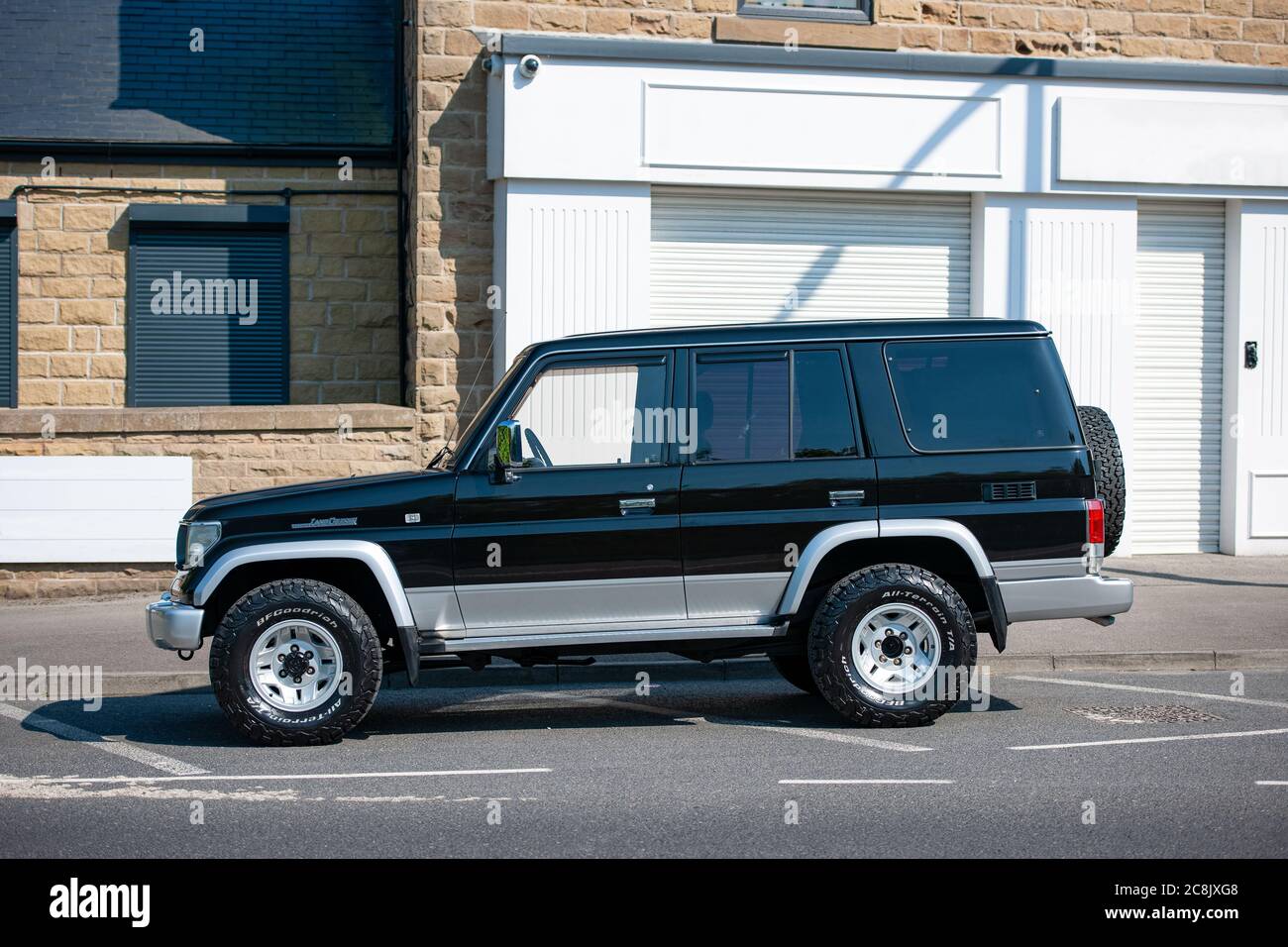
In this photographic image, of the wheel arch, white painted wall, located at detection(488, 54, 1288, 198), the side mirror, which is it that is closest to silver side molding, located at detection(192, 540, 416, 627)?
the wheel arch

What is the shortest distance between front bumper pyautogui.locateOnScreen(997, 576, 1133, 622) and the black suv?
0.01 metres

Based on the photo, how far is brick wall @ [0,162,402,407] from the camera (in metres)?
14.0

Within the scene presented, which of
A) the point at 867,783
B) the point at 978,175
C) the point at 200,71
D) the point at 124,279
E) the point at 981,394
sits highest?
the point at 200,71

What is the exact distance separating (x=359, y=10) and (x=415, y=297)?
3.96 metres

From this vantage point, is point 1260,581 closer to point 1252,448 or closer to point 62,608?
point 1252,448

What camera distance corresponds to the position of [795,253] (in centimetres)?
1391

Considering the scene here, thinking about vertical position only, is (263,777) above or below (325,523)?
below

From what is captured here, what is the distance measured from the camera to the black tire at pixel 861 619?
24.0 ft

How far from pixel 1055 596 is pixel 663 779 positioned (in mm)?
2403

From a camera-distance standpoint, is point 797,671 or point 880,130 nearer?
point 797,671

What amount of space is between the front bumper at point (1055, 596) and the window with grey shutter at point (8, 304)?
10.4 metres

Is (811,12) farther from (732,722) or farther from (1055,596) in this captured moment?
(732,722)

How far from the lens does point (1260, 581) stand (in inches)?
502

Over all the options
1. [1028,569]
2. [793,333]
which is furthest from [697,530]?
[1028,569]
